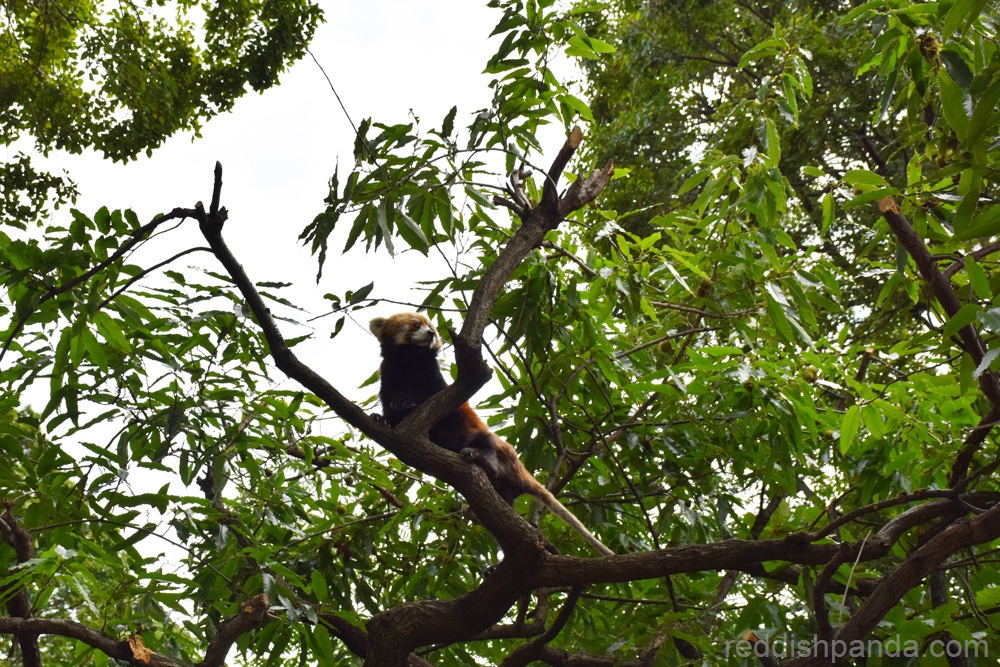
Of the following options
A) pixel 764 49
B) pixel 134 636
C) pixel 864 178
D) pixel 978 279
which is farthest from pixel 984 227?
pixel 134 636

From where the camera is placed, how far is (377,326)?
498cm

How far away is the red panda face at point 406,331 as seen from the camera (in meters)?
4.64

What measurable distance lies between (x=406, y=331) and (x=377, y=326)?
1.09 ft

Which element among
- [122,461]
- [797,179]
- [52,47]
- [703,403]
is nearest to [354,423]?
[122,461]

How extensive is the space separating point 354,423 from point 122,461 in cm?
121

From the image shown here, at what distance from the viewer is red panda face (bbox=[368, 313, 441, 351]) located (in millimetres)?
4637

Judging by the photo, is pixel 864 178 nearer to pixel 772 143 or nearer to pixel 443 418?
pixel 772 143

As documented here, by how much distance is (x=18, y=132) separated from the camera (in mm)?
5930

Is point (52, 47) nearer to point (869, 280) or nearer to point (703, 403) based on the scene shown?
point (703, 403)

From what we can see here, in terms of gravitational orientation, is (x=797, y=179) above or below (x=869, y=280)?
above

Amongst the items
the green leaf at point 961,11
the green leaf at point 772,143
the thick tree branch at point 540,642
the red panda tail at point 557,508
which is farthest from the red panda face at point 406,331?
the green leaf at point 961,11

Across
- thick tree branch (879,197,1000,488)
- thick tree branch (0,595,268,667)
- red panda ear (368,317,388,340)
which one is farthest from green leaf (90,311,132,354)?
thick tree branch (879,197,1000,488)

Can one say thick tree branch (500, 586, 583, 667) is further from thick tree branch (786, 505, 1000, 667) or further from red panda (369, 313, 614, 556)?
thick tree branch (786, 505, 1000, 667)

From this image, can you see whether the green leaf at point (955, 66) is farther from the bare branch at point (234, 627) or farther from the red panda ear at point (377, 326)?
the red panda ear at point (377, 326)
